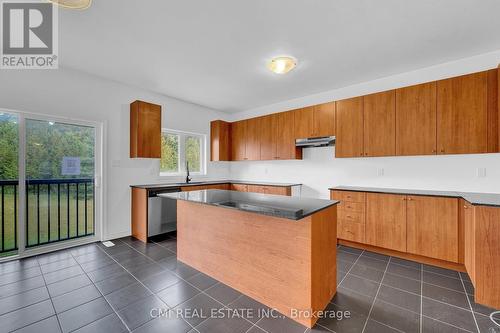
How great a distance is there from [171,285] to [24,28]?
3108 millimetres

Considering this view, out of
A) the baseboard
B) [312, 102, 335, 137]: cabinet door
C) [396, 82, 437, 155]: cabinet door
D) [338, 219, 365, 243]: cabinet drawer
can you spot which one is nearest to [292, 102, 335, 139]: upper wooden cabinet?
[312, 102, 335, 137]: cabinet door

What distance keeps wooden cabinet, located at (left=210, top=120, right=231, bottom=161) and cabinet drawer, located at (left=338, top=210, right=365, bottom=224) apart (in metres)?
3.01

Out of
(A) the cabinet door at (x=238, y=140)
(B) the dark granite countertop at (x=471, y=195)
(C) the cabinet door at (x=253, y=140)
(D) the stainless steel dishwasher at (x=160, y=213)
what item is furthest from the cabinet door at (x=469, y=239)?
(D) the stainless steel dishwasher at (x=160, y=213)

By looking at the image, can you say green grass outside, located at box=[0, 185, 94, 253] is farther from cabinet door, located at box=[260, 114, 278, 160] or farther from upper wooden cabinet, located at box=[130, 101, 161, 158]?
cabinet door, located at box=[260, 114, 278, 160]

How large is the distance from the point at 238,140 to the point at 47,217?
373cm

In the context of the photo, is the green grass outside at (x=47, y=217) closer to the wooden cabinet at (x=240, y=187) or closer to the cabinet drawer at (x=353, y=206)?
the wooden cabinet at (x=240, y=187)

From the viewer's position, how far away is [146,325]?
1.68 meters

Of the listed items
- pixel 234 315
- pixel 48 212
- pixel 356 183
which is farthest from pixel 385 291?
pixel 48 212

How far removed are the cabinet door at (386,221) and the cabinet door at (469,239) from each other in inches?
23.1

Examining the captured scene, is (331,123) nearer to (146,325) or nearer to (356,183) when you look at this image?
(356,183)

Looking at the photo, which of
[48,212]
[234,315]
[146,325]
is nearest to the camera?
[146,325]

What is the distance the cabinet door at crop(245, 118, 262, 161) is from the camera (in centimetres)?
488

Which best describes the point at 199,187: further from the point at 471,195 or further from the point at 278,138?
the point at 471,195

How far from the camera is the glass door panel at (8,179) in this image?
277 cm
